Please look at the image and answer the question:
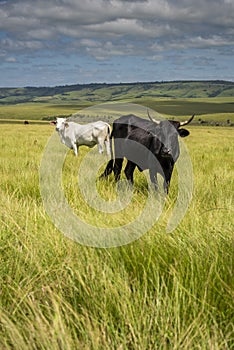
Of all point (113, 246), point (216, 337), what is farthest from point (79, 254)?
point (216, 337)

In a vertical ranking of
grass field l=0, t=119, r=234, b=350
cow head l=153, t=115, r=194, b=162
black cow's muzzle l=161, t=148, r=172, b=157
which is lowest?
grass field l=0, t=119, r=234, b=350

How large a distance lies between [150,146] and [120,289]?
5.58 meters

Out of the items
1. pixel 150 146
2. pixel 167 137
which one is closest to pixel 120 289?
pixel 167 137

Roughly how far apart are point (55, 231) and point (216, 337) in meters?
1.85

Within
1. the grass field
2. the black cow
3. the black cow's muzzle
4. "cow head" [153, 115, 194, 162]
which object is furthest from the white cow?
the grass field

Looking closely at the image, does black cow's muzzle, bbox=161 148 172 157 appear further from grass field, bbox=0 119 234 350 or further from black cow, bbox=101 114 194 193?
grass field, bbox=0 119 234 350

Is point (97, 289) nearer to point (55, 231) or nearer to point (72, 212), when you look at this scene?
point (55, 231)

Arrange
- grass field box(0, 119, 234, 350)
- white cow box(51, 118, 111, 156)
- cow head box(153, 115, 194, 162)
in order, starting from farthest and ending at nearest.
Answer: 1. white cow box(51, 118, 111, 156)
2. cow head box(153, 115, 194, 162)
3. grass field box(0, 119, 234, 350)

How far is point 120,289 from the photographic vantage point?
235cm

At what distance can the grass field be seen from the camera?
6.54 ft

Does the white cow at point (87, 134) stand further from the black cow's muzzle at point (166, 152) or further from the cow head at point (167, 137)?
the black cow's muzzle at point (166, 152)

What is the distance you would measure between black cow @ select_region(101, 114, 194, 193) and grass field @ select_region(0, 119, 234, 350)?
3.84 meters

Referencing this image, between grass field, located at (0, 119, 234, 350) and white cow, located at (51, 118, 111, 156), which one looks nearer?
grass field, located at (0, 119, 234, 350)

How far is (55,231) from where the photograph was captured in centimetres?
348
